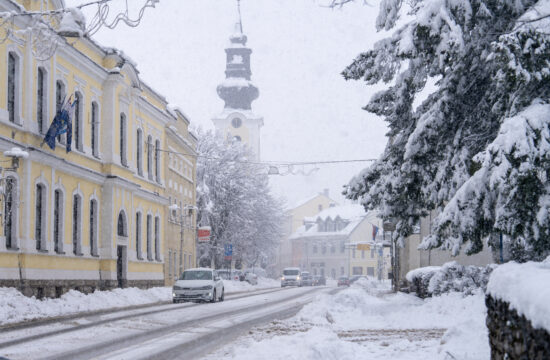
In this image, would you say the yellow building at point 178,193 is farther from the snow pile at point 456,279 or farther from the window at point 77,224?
the snow pile at point 456,279

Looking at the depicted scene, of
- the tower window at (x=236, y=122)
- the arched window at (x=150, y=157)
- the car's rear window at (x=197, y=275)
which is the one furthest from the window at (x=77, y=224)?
the tower window at (x=236, y=122)

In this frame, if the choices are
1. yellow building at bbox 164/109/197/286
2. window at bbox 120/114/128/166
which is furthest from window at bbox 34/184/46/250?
yellow building at bbox 164/109/197/286

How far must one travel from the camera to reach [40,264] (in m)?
27.6

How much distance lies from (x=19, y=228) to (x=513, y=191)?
63.5 feet

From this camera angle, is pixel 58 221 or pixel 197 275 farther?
pixel 197 275

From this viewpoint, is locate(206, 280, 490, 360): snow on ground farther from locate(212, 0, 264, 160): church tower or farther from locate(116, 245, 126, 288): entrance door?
locate(212, 0, 264, 160): church tower

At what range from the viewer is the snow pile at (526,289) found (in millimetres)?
5219

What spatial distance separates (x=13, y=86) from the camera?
26.9 meters

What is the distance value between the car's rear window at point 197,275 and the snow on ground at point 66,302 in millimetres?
1761

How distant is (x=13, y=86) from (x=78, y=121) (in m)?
6.91

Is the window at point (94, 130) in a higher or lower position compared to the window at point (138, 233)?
higher

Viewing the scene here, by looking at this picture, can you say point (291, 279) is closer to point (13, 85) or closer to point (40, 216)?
point (40, 216)

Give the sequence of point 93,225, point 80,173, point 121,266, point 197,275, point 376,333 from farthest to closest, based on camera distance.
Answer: point 121,266 < point 93,225 < point 197,275 < point 80,173 < point 376,333

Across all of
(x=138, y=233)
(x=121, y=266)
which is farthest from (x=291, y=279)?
(x=121, y=266)
